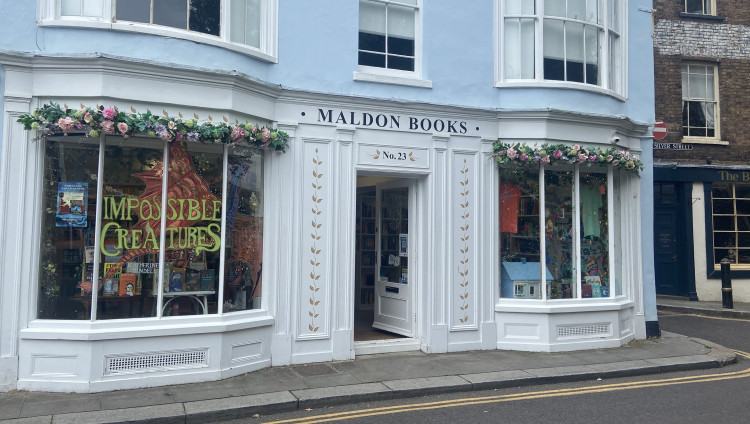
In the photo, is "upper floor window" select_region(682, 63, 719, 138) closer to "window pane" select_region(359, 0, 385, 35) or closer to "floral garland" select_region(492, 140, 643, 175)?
"floral garland" select_region(492, 140, 643, 175)

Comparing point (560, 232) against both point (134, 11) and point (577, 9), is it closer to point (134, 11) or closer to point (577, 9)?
point (577, 9)

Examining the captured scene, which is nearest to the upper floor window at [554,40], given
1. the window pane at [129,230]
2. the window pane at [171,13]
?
the window pane at [171,13]

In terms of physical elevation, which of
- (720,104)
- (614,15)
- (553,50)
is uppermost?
(614,15)

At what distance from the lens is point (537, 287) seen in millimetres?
10016

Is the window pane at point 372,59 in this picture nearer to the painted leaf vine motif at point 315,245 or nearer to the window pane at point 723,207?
the painted leaf vine motif at point 315,245

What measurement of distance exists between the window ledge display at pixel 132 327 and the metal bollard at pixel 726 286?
1238cm

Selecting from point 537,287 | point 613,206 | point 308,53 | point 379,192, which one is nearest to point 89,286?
point 308,53

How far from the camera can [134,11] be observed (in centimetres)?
759

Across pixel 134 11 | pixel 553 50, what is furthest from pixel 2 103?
pixel 553 50

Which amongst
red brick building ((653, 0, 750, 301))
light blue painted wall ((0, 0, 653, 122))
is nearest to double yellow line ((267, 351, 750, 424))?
light blue painted wall ((0, 0, 653, 122))

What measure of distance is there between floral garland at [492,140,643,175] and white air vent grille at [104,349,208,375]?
5.57m

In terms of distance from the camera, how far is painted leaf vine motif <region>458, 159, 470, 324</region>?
955cm

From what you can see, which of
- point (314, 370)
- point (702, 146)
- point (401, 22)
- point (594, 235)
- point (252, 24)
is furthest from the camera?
point (702, 146)

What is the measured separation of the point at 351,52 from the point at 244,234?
324cm
